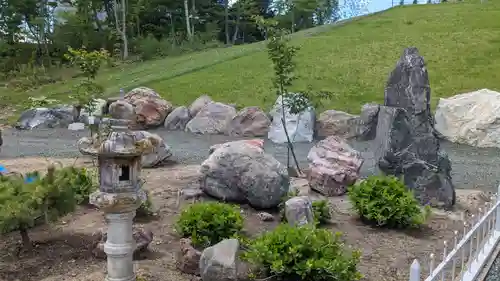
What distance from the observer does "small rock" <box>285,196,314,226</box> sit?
23.7ft

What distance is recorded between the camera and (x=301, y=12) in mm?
40781

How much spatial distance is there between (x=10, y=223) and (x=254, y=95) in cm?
1424

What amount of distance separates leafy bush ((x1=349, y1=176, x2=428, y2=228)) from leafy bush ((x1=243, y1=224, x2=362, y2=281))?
7.05 feet

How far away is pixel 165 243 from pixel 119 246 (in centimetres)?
186

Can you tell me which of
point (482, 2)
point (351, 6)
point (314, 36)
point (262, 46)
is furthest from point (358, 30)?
point (351, 6)

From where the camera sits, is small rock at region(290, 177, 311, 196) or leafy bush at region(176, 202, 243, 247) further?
small rock at region(290, 177, 311, 196)

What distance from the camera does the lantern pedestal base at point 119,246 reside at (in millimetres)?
5191

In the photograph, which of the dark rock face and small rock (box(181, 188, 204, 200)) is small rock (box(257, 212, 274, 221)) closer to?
small rock (box(181, 188, 204, 200))

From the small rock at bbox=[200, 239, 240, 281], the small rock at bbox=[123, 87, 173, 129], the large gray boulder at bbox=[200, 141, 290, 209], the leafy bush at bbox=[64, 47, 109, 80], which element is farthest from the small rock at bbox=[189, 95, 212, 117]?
the small rock at bbox=[200, 239, 240, 281]

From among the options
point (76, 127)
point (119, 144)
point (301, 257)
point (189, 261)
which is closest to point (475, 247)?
point (301, 257)

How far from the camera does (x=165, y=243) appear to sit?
7.02 meters

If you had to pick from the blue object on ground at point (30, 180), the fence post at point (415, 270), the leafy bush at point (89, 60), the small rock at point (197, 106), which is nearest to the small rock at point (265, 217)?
the blue object on ground at point (30, 180)

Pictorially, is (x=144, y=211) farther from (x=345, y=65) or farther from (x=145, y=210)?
(x=345, y=65)

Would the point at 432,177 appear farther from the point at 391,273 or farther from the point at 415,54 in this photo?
the point at 391,273
